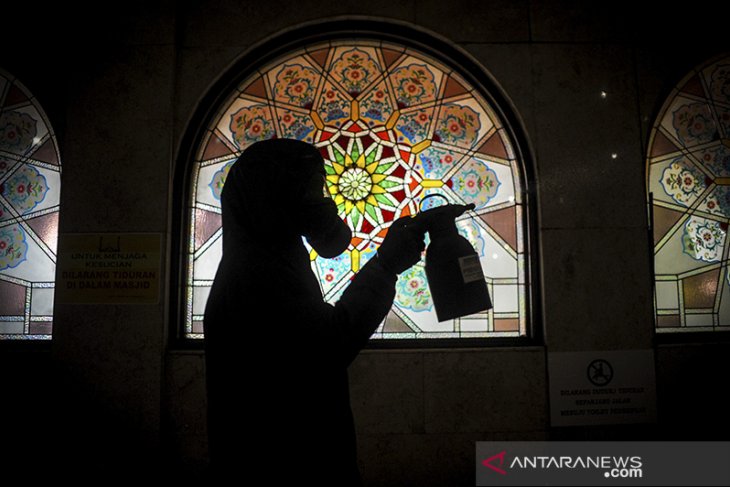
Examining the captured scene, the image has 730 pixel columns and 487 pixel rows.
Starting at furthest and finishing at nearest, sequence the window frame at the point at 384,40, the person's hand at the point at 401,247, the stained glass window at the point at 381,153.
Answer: the stained glass window at the point at 381,153
the window frame at the point at 384,40
the person's hand at the point at 401,247

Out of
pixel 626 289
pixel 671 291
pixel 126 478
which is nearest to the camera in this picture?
pixel 126 478

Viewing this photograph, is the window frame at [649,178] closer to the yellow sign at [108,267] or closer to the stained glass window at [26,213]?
the yellow sign at [108,267]

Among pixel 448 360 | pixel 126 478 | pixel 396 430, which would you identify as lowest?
pixel 126 478

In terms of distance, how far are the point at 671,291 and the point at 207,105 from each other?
3523mm

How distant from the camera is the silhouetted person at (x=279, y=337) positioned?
3.50ft

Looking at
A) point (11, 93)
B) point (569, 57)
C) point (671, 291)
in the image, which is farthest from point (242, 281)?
point (11, 93)

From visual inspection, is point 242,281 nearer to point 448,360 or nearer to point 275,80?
point 448,360

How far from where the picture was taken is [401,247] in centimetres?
125

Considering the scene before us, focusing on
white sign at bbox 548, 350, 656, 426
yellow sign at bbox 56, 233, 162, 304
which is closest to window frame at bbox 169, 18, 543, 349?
yellow sign at bbox 56, 233, 162, 304

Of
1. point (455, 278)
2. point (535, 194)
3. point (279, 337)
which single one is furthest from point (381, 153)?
point (279, 337)

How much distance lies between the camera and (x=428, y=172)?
3.09 metres

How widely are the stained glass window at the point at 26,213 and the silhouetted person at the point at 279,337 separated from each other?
2.61 m

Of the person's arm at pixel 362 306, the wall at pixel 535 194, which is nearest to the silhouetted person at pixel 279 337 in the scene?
the person's arm at pixel 362 306

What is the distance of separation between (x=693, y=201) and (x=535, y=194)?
47.7 inches
